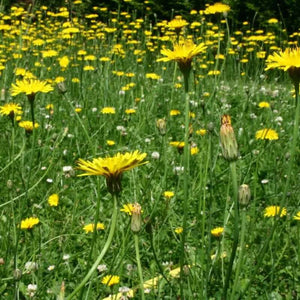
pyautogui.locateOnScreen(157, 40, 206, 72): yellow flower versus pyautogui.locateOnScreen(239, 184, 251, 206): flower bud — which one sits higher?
pyautogui.locateOnScreen(157, 40, 206, 72): yellow flower

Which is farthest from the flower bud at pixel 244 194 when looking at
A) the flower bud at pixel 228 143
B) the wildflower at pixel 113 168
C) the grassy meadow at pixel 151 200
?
the wildflower at pixel 113 168

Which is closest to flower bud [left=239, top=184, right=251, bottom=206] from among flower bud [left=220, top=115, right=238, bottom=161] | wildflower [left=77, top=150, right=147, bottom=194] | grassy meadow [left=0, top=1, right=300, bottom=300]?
grassy meadow [left=0, top=1, right=300, bottom=300]

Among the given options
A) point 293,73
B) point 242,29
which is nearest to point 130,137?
point 293,73

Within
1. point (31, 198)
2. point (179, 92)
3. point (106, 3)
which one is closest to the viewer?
point (31, 198)

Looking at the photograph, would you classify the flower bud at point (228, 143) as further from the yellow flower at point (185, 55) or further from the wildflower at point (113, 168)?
the yellow flower at point (185, 55)

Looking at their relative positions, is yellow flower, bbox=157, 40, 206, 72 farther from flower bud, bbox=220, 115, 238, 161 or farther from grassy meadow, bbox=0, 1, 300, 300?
→ flower bud, bbox=220, 115, 238, 161

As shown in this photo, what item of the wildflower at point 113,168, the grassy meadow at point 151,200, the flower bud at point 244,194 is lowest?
the grassy meadow at point 151,200

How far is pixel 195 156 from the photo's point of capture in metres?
2.54

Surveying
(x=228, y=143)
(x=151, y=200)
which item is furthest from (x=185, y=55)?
(x=151, y=200)

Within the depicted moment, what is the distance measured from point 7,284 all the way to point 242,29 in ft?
19.9

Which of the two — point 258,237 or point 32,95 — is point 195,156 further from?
point 32,95

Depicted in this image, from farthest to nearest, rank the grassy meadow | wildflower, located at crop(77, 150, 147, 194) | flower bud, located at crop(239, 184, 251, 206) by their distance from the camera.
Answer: the grassy meadow → flower bud, located at crop(239, 184, 251, 206) → wildflower, located at crop(77, 150, 147, 194)

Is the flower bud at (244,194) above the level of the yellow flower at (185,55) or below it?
below

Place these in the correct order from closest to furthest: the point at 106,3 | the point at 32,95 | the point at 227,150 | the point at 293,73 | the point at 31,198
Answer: the point at 227,150 → the point at 293,73 → the point at 32,95 → the point at 31,198 → the point at 106,3
